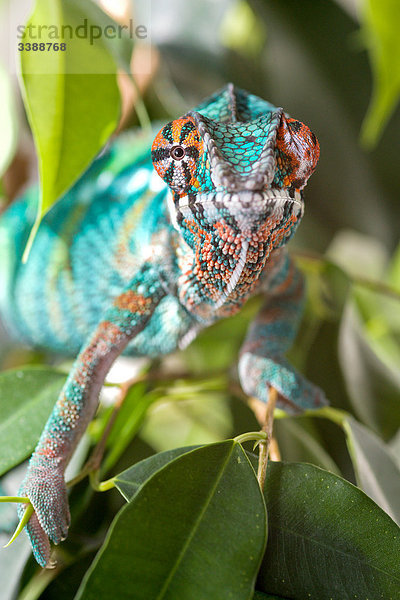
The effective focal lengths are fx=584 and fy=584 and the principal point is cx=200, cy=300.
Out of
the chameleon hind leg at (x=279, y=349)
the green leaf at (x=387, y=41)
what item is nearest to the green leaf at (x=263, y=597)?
the chameleon hind leg at (x=279, y=349)

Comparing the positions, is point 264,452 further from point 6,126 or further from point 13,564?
point 6,126

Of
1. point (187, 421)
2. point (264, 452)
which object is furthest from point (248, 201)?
point (187, 421)

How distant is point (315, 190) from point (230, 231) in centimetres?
89

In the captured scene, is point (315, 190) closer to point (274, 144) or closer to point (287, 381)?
point (287, 381)

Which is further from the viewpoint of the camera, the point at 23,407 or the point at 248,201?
the point at 23,407

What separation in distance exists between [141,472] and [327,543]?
0.20 meters

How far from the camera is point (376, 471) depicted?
71 cm

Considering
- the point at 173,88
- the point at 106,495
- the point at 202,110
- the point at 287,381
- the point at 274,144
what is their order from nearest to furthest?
Result: the point at 274,144, the point at 202,110, the point at 287,381, the point at 106,495, the point at 173,88

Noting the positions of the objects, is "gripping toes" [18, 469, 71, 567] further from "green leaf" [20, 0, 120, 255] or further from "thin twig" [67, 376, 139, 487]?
"green leaf" [20, 0, 120, 255]

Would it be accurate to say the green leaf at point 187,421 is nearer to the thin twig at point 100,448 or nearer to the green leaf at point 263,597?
the thin twig at point 100,448

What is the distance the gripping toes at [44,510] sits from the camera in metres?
0.63

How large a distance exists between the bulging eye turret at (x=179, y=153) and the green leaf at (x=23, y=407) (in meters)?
0.34

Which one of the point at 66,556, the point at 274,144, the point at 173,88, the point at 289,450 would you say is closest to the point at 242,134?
the point at 274,144

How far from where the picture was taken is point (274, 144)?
0.53m
